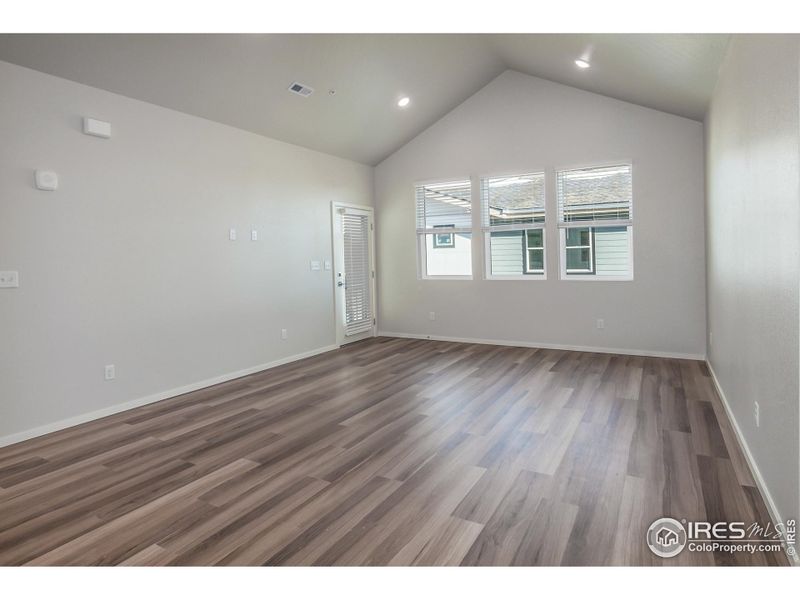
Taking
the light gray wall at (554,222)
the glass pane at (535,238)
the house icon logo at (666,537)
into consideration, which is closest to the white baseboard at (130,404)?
the light gray wall at (554,222)

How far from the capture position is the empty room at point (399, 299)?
2.22 meters

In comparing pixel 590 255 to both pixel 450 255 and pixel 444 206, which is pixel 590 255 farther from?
pixel 444 206

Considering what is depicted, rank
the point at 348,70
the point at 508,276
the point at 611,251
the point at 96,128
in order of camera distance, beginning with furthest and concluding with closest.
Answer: the point at 508,276 → the point at 611,251 → the point at 348,70 → the point at 96,128

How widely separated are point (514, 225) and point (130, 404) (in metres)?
4.87

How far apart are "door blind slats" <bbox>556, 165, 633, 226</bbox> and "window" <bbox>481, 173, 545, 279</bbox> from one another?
0.91 ft

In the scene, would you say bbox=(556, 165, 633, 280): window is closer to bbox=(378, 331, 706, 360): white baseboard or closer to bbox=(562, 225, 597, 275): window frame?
bbox=(562, 225, 597, 275): window frame

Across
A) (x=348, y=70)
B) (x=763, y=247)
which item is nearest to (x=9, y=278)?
(x=348, y=70)

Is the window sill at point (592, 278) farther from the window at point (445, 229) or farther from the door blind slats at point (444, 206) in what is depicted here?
the door blind slats at point (444, 206)

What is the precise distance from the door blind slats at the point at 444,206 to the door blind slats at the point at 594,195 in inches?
50.5

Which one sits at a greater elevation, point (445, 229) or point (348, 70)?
point (348, 70)

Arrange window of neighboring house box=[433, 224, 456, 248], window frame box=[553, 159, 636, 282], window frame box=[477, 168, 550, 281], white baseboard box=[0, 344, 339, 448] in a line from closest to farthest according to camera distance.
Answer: white baseboard box=[0, 344, 339, 448], window frame box=[553, 159, 636, 282], window frame box=[477, 168, 550, 281], window of neighboring house box=[433, 224, 456, 248]

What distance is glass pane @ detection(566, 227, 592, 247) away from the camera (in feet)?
20.1

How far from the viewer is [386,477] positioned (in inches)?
109

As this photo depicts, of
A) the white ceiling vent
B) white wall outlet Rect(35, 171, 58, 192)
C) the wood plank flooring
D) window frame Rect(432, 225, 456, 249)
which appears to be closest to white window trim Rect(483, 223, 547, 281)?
window frame Rect(432, 225, 456, 249)
